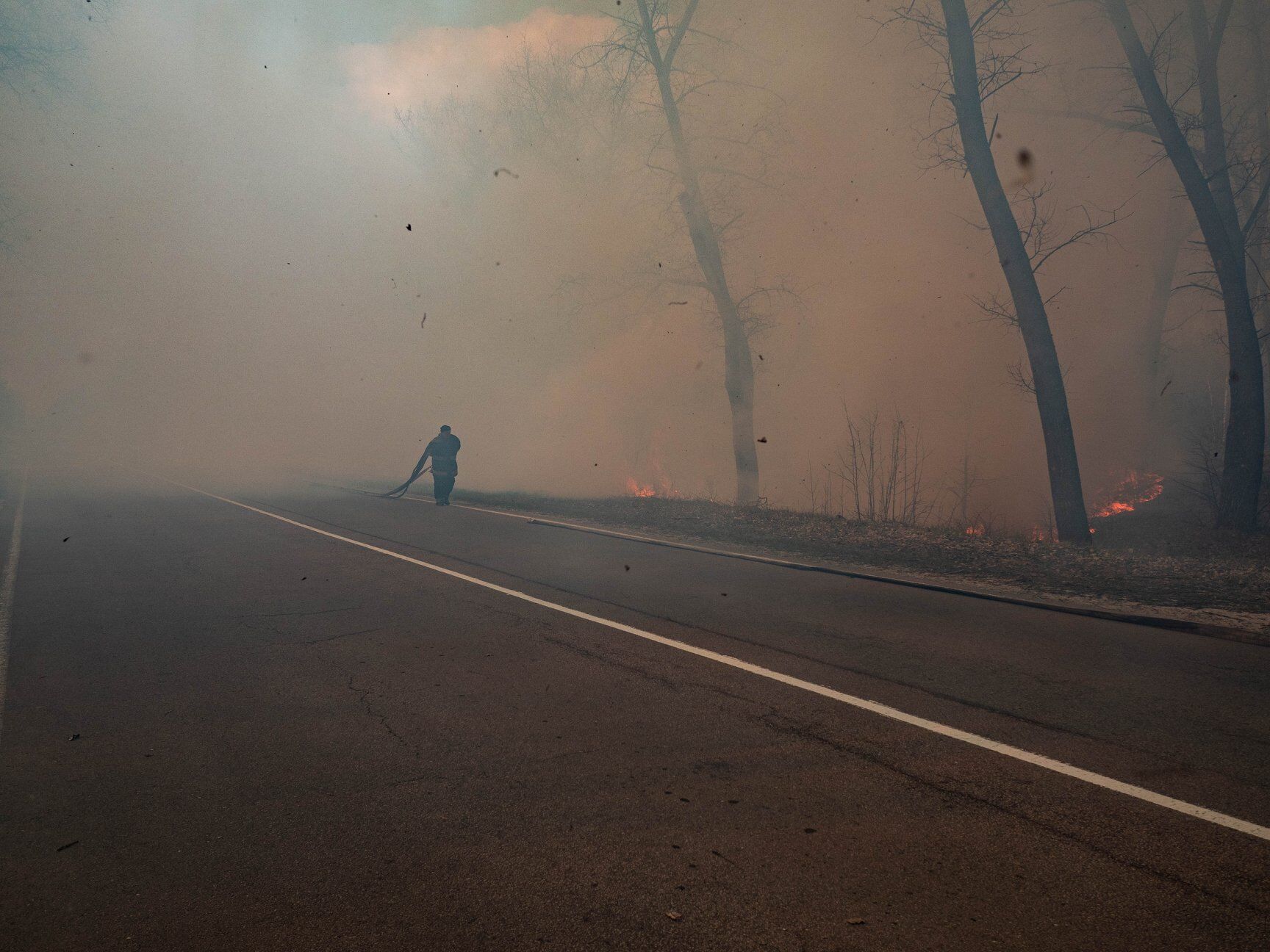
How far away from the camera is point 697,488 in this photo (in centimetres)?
3294

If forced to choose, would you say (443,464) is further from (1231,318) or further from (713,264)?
(1231,318)

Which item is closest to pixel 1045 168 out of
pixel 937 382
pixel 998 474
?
pixel 937 382

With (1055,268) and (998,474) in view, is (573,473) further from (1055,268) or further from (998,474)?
(1055,268)

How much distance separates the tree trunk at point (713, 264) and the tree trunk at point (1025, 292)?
7106 millimetres

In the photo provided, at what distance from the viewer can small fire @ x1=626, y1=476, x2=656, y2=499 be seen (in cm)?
2373

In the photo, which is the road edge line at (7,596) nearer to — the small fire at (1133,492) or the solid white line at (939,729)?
the solid white line at (939,729)

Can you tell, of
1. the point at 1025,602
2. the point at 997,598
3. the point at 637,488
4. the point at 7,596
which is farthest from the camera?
the point at 637,488

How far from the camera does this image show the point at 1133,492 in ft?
74.7

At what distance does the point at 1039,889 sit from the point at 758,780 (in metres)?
1.21

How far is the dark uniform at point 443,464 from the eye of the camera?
17094 millimetres

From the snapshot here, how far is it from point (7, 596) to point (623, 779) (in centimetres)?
778

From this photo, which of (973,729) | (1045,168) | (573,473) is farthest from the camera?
(573,473)

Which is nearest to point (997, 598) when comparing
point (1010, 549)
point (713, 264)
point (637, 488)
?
point (1010, 549)

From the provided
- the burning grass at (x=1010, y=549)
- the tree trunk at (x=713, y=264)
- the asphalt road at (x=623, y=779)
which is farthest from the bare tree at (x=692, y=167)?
the asphalt road at (x=623, y=779)
